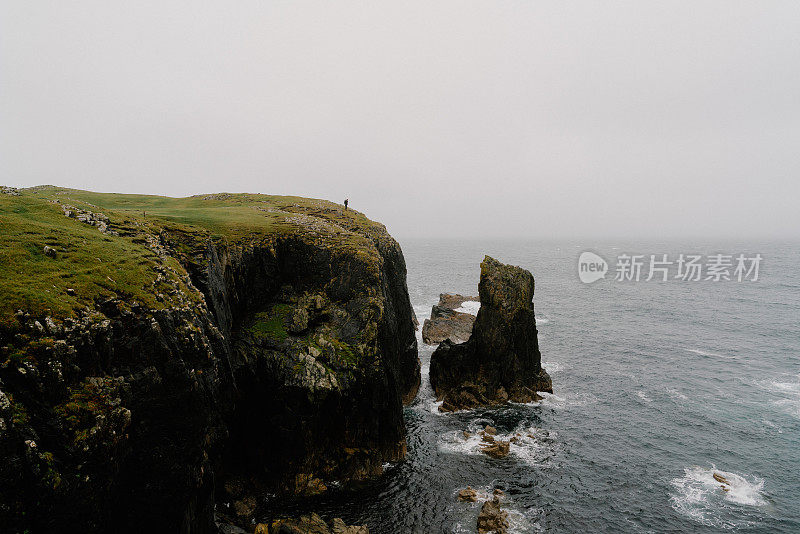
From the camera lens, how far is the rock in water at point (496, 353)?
4312 cm

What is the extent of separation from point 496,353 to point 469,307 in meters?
38.4

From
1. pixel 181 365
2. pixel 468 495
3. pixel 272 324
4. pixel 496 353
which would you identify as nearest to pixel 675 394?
pixel 496 353

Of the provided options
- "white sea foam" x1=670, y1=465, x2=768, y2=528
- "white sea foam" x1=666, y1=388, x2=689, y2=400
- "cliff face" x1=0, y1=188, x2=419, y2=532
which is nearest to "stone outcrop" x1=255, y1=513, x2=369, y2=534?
"cliff face" x1=0, y1=188, x2=419, y2=532

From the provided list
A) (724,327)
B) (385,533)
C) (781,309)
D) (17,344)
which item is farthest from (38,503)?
(781,309)

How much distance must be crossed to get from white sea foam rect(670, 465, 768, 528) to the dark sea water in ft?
0.36

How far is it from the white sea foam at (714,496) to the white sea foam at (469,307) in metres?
45.8

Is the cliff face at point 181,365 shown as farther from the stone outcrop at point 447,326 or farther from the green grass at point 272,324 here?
the stone outcrop at point 447,326

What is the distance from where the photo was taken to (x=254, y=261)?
106 ft

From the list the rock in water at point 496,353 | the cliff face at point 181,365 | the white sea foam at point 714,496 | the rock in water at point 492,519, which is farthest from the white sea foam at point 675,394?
the cliff face at point 181,365

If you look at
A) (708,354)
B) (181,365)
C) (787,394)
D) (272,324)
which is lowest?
(787,394)

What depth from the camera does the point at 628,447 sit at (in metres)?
35.1

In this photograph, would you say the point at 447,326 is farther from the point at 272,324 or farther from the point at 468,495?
the point at 272,324

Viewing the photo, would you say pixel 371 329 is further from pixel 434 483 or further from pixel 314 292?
pixel 434 483

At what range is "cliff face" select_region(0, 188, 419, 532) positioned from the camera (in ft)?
39.8
